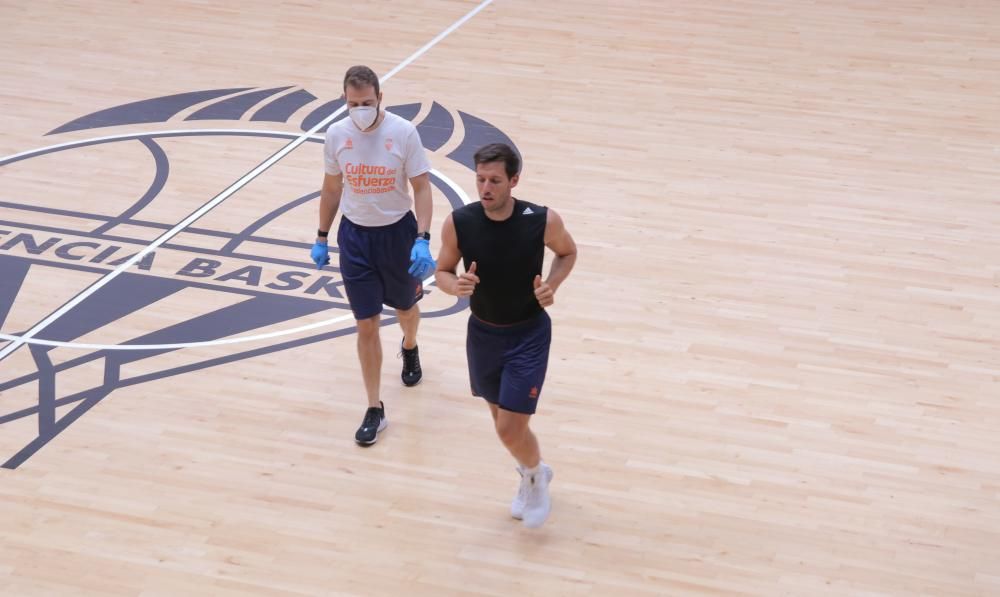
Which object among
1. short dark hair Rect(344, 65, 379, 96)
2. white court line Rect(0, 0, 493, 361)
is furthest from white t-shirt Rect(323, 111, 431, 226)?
white court line Rect(0, 0, 493, 361)

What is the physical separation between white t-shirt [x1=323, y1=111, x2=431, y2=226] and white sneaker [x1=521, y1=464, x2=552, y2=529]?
1546mm

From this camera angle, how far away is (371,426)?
6344 millimetres

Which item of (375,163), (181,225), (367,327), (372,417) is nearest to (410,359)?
(372,417)

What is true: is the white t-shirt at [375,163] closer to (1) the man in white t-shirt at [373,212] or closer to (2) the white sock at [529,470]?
(1) the man in white t-shirt at [373,212]

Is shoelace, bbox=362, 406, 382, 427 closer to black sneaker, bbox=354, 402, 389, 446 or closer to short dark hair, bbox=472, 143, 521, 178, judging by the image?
black sneaker, bbox=354, 402, 389, 446

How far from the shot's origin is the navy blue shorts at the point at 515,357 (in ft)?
17.3

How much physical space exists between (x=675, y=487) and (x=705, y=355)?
54.8 inches

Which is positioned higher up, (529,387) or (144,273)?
(529,387)

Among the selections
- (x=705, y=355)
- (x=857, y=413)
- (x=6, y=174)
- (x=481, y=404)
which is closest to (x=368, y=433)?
(x=481, y=404)

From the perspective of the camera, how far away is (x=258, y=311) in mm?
7703

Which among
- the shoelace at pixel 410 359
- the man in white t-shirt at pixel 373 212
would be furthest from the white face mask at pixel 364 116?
the shoelace at pixel 410 359

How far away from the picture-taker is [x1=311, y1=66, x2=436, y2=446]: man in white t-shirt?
235 inches

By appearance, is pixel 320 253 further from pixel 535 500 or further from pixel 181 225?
pixel 181 225

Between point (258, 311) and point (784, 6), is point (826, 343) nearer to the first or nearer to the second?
point (258, 311)
